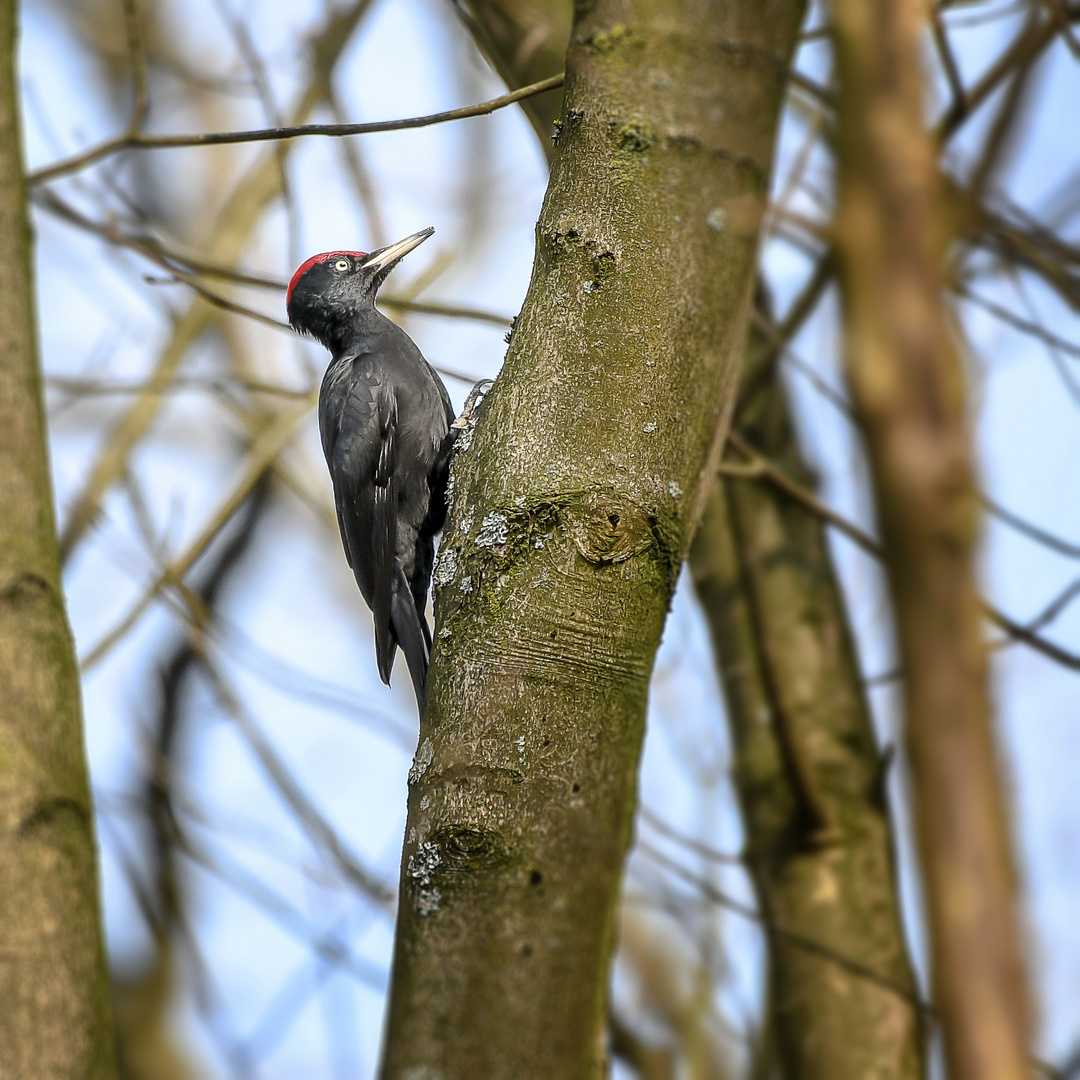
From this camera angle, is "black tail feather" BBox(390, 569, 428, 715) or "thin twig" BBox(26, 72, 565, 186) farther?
"black tail feather" BBox(390, 569, 428, 715)

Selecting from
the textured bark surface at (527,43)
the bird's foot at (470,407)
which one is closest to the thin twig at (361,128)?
the textured bark surface at (527,43)

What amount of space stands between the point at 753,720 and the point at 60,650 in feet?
8.08

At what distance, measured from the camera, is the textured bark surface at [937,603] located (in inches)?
26.4

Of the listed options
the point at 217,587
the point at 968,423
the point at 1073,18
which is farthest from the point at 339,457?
the point at 968,423

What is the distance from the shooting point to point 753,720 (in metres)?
4.27

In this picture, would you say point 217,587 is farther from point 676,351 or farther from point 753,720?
point 676,351

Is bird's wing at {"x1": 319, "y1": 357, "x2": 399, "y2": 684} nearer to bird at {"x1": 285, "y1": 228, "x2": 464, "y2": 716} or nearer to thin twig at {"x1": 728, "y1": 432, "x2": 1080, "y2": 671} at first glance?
bird at {"x1": 285, "y1": 228, "x2": 464, "y2": 716}

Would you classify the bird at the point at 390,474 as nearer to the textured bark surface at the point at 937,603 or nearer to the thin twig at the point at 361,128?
the thin twig at the point at 361,128

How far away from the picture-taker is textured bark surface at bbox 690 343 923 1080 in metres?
3.72

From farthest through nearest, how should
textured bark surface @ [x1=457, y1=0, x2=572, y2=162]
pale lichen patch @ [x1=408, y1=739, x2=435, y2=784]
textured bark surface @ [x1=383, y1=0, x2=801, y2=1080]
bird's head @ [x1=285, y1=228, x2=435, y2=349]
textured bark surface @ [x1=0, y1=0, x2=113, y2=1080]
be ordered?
bird's head @ [x1=285, y1=228, x2=435, y2=349], textured bark surface @ [x1=457, y1=0, x2=572, y2=162], textured bark surface @ [x1=0, y1=0, x2=113, y2=1080], pale lichen patch @ [x1=408, y1=739, x2=435, y2=784], textured bark surface @ [x1=383, y1=0, x2=801, y2=1080]

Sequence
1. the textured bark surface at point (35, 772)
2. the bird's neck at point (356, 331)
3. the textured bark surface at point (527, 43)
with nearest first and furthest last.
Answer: the textured bark surface at point (35, 772) < the textured bark surface at point (527, 43) < the bird's neck at point (356, 331)

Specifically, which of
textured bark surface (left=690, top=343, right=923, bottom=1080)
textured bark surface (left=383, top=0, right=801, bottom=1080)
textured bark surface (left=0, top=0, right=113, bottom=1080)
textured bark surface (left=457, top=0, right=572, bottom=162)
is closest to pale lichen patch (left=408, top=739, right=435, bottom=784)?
textured bark surface (left=383, top=0, right=801, bottom=1080)

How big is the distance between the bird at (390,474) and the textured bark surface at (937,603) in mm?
3236

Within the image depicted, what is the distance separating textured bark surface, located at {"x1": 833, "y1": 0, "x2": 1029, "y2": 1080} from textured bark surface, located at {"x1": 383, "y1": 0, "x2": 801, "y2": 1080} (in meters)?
0.93
